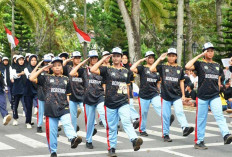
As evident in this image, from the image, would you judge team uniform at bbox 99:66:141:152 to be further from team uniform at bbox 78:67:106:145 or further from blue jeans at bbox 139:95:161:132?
blue jeans at bbox 139:95:161:132

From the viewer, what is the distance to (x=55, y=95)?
9031 mm

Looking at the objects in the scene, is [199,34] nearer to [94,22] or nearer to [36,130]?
[94,22]

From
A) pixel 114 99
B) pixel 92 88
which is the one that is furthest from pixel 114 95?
pixel 92 88

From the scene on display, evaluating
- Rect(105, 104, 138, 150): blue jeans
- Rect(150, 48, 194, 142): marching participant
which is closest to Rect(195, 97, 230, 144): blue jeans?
Rect(150, 48, 194, 142): marching participant

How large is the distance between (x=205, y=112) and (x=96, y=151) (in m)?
2.35

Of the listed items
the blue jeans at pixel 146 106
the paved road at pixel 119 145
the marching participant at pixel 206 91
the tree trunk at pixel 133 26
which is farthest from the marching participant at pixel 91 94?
the tree trunk at pixel 133 26

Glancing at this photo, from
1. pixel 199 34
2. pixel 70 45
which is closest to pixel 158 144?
pixel 199 34

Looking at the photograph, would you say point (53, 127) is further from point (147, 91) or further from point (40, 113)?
point (40, 113)

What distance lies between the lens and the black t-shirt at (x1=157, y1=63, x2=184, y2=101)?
11.1 metres

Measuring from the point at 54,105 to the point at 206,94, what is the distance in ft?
10.3

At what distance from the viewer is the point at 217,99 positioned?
1008cm

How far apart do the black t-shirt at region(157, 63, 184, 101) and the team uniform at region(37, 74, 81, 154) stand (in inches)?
111

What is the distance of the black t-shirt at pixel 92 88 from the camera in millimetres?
10516

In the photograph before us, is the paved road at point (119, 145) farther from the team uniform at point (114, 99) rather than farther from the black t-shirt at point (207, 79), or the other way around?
the black t-shirt at point (207, 79)
